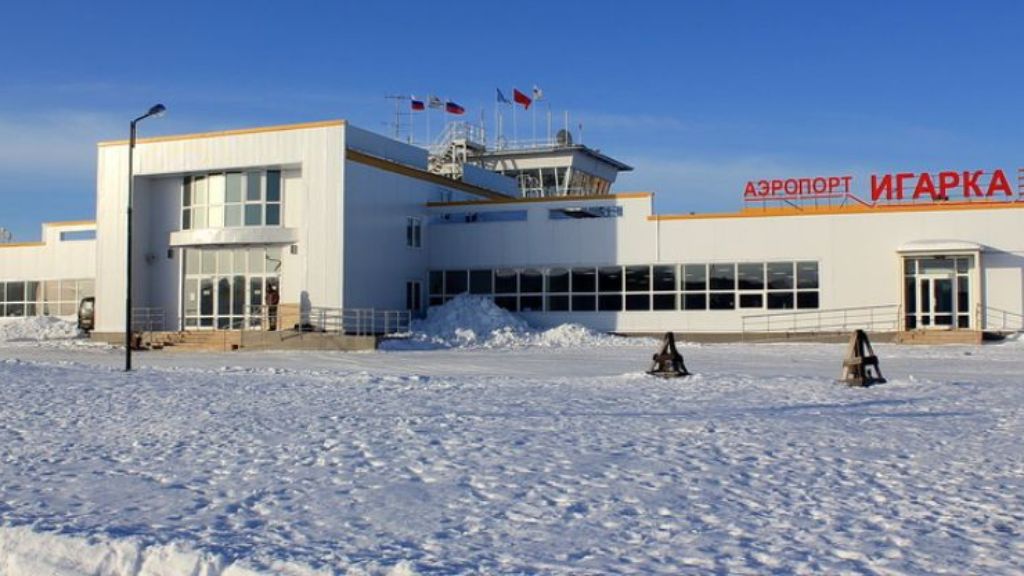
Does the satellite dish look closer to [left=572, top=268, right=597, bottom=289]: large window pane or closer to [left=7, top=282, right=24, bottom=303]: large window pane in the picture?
[left=572, top=268, right=597, bottom=289]: large window pane

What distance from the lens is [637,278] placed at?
39.2 m

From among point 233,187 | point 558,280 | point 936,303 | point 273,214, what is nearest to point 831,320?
point 936,303

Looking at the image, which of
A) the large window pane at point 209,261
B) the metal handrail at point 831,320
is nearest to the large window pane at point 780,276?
the metal handrail at point 831,320

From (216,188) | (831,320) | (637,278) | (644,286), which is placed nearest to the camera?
(831,320)

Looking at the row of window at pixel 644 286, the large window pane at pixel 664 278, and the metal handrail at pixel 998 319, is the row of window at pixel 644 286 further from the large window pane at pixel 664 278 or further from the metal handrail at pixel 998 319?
the metal handrail at pixel 998 319

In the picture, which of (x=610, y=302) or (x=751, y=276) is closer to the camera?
(x=751, y=276)

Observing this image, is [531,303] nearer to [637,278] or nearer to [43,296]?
[637,278]

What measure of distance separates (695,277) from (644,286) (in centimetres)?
193

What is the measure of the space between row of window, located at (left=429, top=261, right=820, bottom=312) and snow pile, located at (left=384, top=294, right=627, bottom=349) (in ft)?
4.01

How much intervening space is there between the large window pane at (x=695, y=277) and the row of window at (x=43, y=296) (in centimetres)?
2734

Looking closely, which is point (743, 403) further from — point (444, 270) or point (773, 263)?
point (444, 270)

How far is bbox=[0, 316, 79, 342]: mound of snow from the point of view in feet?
141

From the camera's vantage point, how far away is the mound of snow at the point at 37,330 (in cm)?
4306

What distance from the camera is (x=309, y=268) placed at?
36.0m
